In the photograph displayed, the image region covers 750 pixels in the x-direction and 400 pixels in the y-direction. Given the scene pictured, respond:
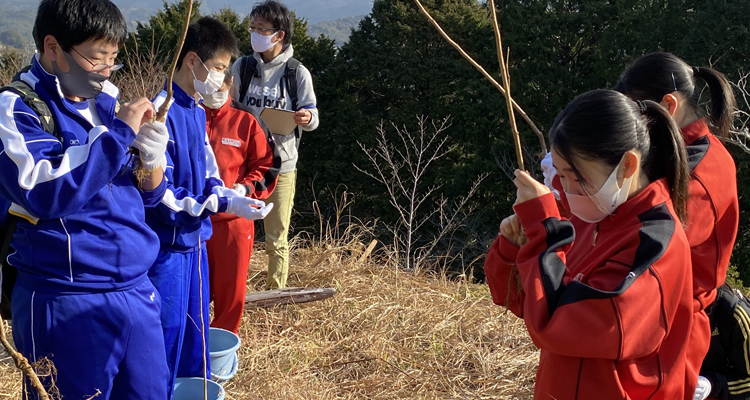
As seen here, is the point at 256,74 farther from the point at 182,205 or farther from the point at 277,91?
the point at 182,205

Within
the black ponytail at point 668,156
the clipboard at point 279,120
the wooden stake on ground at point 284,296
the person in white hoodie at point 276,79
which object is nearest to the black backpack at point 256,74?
the person in white hoodie at point 276,79

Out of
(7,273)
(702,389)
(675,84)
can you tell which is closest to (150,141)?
(7,273)

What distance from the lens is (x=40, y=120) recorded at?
6.09 ft

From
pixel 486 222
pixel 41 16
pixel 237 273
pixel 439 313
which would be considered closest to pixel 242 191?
pixel 237 273

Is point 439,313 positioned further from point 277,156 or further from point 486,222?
point 486,222

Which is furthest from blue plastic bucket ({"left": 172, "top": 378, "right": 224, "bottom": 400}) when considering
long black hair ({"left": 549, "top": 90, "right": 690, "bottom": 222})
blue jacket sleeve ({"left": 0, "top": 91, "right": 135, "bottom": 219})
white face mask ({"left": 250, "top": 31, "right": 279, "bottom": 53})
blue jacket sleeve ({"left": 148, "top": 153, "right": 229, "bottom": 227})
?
white face mask ({"left": 250, "top": 31, "right": 279, "bottom": 53})

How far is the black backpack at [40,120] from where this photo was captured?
186 centimetres

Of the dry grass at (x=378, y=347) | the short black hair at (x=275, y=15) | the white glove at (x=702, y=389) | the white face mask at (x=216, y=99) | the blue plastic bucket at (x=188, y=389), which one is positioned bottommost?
the dry grass at (x=378, y=347)

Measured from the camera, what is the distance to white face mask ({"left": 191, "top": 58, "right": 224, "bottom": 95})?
290 cm

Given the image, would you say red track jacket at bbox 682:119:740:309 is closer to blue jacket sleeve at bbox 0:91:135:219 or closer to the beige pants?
blue jacket sleeve at bbox 0:91:135:219

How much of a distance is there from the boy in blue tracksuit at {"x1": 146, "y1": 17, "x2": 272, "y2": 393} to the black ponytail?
1550 millimetres

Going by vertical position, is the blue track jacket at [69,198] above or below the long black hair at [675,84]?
below

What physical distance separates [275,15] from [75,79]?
2743 mm

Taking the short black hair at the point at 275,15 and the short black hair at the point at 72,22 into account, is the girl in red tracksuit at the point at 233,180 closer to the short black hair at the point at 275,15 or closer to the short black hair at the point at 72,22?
the short black hair at the point at 275,15
